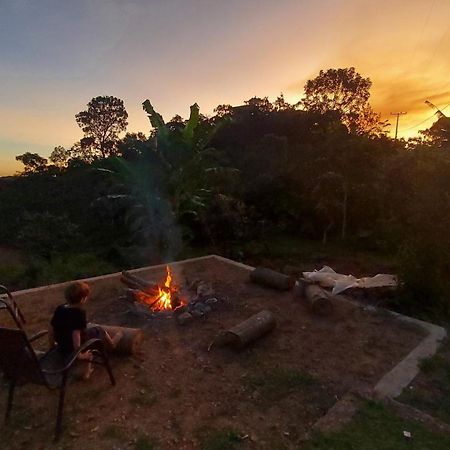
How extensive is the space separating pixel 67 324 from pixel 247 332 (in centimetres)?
251

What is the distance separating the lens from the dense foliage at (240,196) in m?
7.55

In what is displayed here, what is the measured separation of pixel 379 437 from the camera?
11.8 ft

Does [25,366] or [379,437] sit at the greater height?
[25,366]

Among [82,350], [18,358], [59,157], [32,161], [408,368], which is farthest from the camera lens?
[59,157]

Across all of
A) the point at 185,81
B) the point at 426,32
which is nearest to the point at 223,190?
the point at 185,81

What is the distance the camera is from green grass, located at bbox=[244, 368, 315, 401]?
4.43m

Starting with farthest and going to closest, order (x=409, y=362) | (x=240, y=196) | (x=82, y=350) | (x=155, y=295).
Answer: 1. (x=240, y=196)
2. (x=155, y=295)
3. (x=409, y=362)
4. (x=82, y=350)

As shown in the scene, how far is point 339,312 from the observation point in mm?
6867

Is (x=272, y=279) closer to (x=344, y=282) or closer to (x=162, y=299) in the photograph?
(x=344, y=282)

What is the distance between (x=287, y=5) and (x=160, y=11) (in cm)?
342

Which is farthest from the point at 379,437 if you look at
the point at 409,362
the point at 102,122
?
the point at 102,122

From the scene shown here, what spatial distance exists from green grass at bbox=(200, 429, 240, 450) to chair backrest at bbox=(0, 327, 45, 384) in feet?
5.28

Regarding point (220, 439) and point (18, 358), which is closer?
point (18, 358)

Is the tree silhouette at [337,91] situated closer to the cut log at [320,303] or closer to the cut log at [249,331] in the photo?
the cut log at [320,303]
